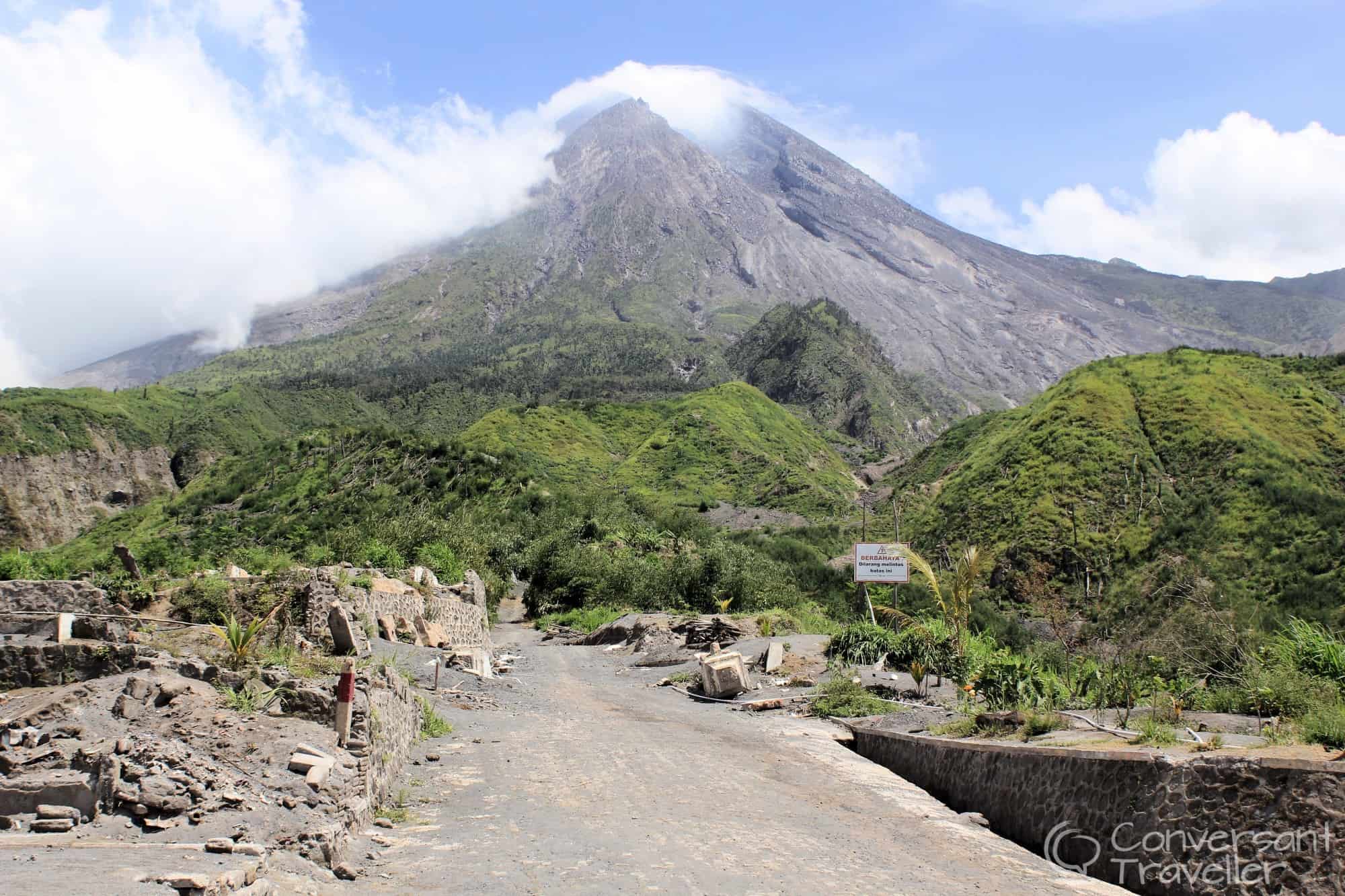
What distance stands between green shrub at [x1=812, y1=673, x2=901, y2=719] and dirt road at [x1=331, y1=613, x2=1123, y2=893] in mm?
1451

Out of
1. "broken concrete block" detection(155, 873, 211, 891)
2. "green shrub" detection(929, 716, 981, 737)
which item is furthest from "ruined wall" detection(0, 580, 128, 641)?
"green shrub" detection(929, 716, 981, 737)

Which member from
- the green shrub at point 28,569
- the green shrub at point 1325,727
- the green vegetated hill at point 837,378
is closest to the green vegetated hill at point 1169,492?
the green shrub at point 1325,727

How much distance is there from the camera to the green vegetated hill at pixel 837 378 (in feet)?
408

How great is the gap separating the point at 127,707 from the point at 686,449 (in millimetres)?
80501

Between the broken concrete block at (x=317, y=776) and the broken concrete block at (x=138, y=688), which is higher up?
the broken concrete block at (x=138, y=688)

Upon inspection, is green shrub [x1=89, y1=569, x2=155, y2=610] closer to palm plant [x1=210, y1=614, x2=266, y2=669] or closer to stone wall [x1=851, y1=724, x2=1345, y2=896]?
palm plant [x1=210, y1=614, x2=266, y2=669]

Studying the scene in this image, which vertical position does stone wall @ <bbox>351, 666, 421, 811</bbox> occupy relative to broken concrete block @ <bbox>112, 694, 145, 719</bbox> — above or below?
below

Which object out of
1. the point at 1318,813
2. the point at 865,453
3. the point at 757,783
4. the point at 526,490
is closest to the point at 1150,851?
the point at 1318,813

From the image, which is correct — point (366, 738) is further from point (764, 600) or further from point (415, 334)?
point (415, 334)

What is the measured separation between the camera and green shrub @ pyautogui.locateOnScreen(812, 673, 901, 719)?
51.0 ft

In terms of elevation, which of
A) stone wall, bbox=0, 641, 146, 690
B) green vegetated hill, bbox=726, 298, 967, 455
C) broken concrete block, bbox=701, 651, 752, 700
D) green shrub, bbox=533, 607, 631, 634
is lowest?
Answer: green shrub, bbox=533, 607, 631, 634

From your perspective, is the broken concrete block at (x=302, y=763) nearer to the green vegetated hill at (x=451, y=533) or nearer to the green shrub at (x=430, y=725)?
the green shrub at (x=430, y=725)

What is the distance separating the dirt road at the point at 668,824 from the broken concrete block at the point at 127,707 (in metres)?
2.07

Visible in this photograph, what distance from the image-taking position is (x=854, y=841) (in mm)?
8273
